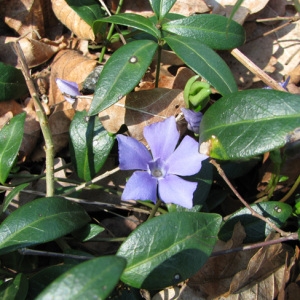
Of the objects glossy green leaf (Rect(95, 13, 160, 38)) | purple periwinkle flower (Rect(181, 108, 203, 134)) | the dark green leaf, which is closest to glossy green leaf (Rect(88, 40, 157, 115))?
glossy green leaf (Rect(95, 13, 160, 38))

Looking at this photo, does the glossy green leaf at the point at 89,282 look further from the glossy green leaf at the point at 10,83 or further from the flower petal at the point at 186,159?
the glossy green leaf at the point at 10,83

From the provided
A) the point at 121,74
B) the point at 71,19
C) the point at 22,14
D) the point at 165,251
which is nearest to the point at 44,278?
the point at 165,251

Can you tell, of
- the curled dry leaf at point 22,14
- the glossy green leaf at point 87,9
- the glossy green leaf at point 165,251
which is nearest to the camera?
the glossy green leaf at point 165,251

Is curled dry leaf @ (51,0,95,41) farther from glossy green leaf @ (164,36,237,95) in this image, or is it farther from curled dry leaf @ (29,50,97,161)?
glossy green leaf @ (164,36,237,95)

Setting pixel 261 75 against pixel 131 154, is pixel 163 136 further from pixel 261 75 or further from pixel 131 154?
pixel 261 75

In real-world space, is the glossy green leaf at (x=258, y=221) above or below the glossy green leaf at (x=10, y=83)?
below

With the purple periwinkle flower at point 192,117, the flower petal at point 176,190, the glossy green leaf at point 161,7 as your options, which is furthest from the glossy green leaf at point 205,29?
the flower petal at point 176,190

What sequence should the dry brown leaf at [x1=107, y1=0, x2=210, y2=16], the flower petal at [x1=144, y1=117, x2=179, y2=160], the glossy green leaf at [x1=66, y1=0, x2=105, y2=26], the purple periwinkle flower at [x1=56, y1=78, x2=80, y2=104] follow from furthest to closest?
the dry brown leaf at [x1=107, y1=0, x2=210, y2=16] < the glossy green leaf at [x1=66, y1=0, x2=105, y2=26] < the purple periwinkle flower at [x1=56, y1=78, x2=80, y2=104] < the flower petal at [x1=144, y1=117, x2=179, y2=160]
